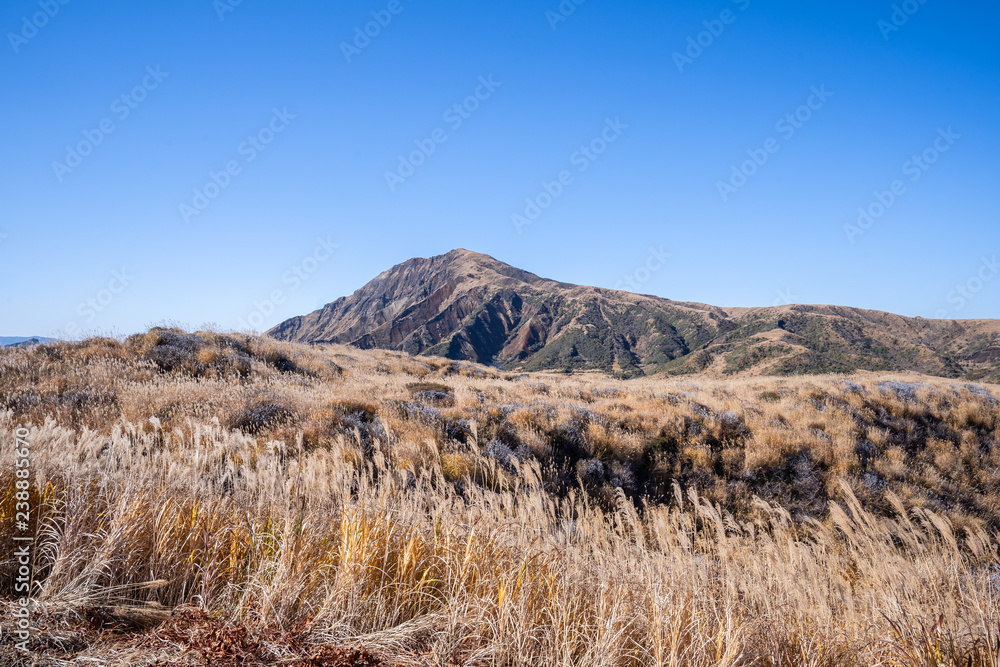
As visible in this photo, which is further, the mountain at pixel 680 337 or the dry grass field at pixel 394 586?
the mountain at pixel 680 337

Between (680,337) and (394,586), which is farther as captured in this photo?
(680,337)

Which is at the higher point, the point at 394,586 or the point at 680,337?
the point at 680,337

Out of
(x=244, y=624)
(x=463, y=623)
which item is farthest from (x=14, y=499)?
(x=463, y=623)

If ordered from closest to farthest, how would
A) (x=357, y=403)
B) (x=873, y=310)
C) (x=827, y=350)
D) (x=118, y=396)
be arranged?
(x=118, y=396)
(x=357, y=403)
(x=827, y=350)
(x=873, y=310)

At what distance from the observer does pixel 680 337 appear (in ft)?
478

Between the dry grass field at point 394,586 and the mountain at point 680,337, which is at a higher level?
the mountain at point 680,337

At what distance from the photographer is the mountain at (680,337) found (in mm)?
95312

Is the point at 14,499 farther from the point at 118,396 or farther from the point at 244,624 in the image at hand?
the point at 118,396

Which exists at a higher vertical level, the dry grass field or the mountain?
the mountain

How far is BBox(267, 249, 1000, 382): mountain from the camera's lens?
95312 millimetres

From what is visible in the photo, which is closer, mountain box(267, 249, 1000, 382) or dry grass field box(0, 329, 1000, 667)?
dry grass field box(0, 329, 1000, 667)

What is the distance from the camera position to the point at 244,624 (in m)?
2.09

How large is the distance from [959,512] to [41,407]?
17.6 m

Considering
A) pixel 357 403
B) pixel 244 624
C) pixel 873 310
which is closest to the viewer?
pixel 244 624
